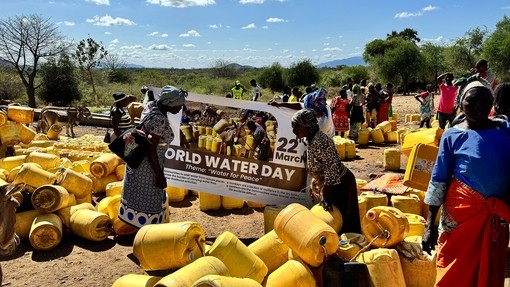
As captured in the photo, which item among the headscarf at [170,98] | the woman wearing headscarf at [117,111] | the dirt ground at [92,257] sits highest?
the headscarf at [170,98]

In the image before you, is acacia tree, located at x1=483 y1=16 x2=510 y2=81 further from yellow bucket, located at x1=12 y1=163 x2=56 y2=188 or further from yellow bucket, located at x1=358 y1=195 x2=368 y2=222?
yellow bucket, located at x1=12 y1=163 x2=56 y2=188

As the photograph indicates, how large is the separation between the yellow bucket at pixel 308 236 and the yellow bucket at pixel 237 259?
31cm

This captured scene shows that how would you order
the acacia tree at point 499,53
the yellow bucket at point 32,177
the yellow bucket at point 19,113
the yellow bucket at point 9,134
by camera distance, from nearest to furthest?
the yellow bucket at point 32,177 < the yellow bucket at point 9,134 < the yellow bucket at point 19,113 < the acacia tree at point 499,53

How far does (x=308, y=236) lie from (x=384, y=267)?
669 millimetres

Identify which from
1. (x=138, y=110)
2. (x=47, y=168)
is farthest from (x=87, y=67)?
(x=47, y=168)

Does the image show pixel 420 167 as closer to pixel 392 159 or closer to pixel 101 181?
pixel 392 159

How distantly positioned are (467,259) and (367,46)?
230ft

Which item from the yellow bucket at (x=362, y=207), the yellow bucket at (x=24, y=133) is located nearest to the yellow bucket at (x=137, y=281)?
the yellow bucket at (x=362, y=207)

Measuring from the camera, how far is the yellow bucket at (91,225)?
529 centimetres

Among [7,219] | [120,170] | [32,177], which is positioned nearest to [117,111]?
[120,170]

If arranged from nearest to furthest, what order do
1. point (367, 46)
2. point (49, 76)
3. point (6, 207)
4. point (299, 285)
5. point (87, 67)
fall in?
point (6, 207), point (299, 285), point (49, 76), point (87, 67), point (367, 46)

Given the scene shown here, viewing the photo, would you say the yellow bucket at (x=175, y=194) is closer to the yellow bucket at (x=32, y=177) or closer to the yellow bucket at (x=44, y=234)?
the yellow bucket at (x=32, y=177)

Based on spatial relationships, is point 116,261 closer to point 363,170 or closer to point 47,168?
point 47,168

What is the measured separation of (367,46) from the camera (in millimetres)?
69562
